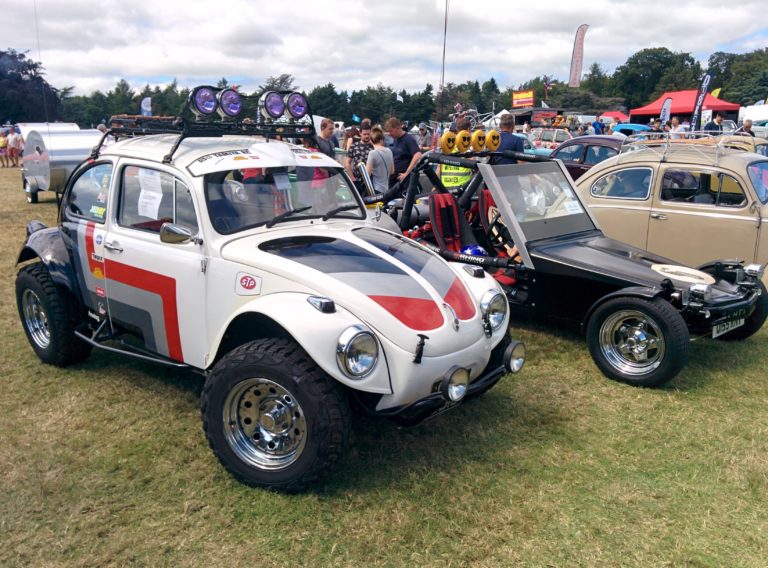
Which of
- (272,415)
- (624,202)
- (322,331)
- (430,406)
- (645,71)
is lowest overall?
(272,415)

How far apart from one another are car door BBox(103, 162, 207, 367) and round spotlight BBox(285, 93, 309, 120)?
1.20m

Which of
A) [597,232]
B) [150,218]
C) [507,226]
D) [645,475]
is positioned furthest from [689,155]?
[150,218]

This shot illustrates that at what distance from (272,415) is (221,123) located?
83.4 inches

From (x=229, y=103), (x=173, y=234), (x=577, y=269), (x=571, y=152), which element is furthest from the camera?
(x=571, y=152)

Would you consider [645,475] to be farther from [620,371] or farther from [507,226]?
[507,226]

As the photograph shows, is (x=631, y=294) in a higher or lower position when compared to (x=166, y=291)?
lower

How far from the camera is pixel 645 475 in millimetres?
3715

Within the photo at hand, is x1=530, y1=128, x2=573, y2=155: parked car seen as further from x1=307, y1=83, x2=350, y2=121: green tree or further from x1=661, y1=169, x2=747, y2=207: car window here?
x1=307, y1=83, x2=350, y2=121: green tree

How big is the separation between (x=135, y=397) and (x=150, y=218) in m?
1.36

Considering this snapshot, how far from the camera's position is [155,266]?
399 cm

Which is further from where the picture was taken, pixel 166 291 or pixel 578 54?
pixel 578 54

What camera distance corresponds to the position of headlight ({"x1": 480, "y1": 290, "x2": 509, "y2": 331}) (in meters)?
3.88

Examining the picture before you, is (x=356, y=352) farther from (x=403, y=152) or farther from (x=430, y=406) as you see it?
(x=403, y=152)

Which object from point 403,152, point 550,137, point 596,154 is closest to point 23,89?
point 550,137
